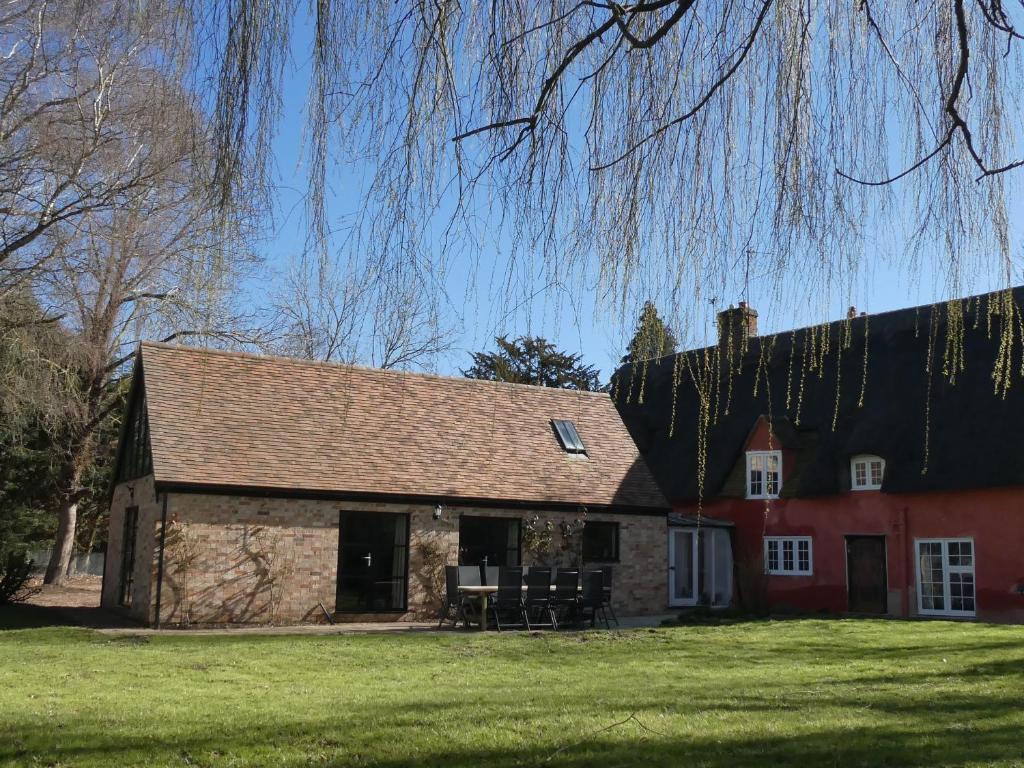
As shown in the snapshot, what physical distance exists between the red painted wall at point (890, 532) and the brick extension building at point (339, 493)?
13.5ft

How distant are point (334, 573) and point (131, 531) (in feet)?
14.8

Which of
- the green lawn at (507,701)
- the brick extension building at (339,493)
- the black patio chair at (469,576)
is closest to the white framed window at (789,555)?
the brick extension building at (339,493)

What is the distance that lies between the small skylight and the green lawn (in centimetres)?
744

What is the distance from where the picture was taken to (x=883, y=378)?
2347cm

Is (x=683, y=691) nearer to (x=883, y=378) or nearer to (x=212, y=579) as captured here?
(x=212, y=579)

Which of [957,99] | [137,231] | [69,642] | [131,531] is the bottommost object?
[69,642]

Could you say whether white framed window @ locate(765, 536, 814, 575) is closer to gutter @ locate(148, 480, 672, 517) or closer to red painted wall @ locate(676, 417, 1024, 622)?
red painted wall @ locate(676, 417, 1024, 622)

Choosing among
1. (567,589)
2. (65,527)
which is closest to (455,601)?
(567,589)

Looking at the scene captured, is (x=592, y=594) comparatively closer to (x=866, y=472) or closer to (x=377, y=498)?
(x=377, y=498)

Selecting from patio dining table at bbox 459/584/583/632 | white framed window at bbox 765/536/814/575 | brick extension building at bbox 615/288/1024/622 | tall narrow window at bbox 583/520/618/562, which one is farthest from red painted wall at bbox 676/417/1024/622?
patio dining table at bbox 459/584/583/632

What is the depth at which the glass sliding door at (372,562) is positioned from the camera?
59.1 ft

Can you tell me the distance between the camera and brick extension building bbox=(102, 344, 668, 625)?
16.5 m

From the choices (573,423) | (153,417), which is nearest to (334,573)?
(153,417)

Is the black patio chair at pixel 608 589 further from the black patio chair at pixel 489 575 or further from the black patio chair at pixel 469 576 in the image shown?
the black patio chair at pixel 469 576
